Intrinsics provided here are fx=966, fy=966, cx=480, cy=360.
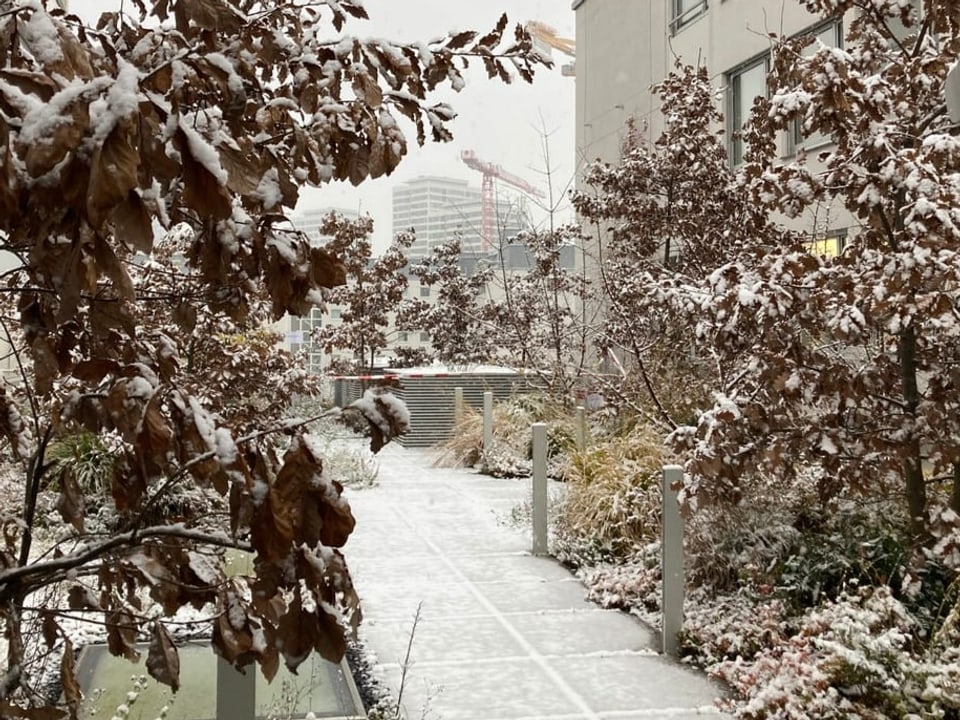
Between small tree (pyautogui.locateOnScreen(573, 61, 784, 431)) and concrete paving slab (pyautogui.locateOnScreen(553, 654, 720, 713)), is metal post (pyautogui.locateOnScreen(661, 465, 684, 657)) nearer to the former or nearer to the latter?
concrete paving slab (pyautogui.locateOnScreen(553, 654, 720, 713))

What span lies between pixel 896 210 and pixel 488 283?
16.8 m

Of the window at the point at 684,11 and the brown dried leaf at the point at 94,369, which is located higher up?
the window at the point at 684,11

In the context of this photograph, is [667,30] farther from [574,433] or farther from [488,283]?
[574,433]

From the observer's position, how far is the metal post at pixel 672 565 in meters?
5.25

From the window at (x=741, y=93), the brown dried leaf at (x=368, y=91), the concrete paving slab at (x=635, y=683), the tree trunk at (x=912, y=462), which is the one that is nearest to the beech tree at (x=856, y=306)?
the tree trunk at (x=912, y=462)

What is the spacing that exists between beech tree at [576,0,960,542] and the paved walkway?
1.07 metres

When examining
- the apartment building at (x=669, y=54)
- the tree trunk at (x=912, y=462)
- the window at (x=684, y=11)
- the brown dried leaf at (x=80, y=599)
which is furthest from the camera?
the window at (x=684, y=11)

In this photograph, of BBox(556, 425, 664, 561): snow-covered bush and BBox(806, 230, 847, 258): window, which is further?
BBox(806, 230, 847, 258): window

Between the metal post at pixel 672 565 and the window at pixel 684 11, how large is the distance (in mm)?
13095

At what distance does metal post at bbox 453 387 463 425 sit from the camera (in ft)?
48.0

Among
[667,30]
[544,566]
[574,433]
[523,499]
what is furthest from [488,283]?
[544,566]

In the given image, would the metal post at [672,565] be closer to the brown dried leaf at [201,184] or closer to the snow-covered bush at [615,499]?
the snow-covered bush at [615,499]

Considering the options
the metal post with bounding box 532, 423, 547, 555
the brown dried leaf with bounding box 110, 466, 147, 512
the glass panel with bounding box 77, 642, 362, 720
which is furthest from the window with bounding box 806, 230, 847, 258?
the brown dried leaf with bounding box 110, 466, 147, 512

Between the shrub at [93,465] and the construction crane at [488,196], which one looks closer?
the shrub at [93,465]
